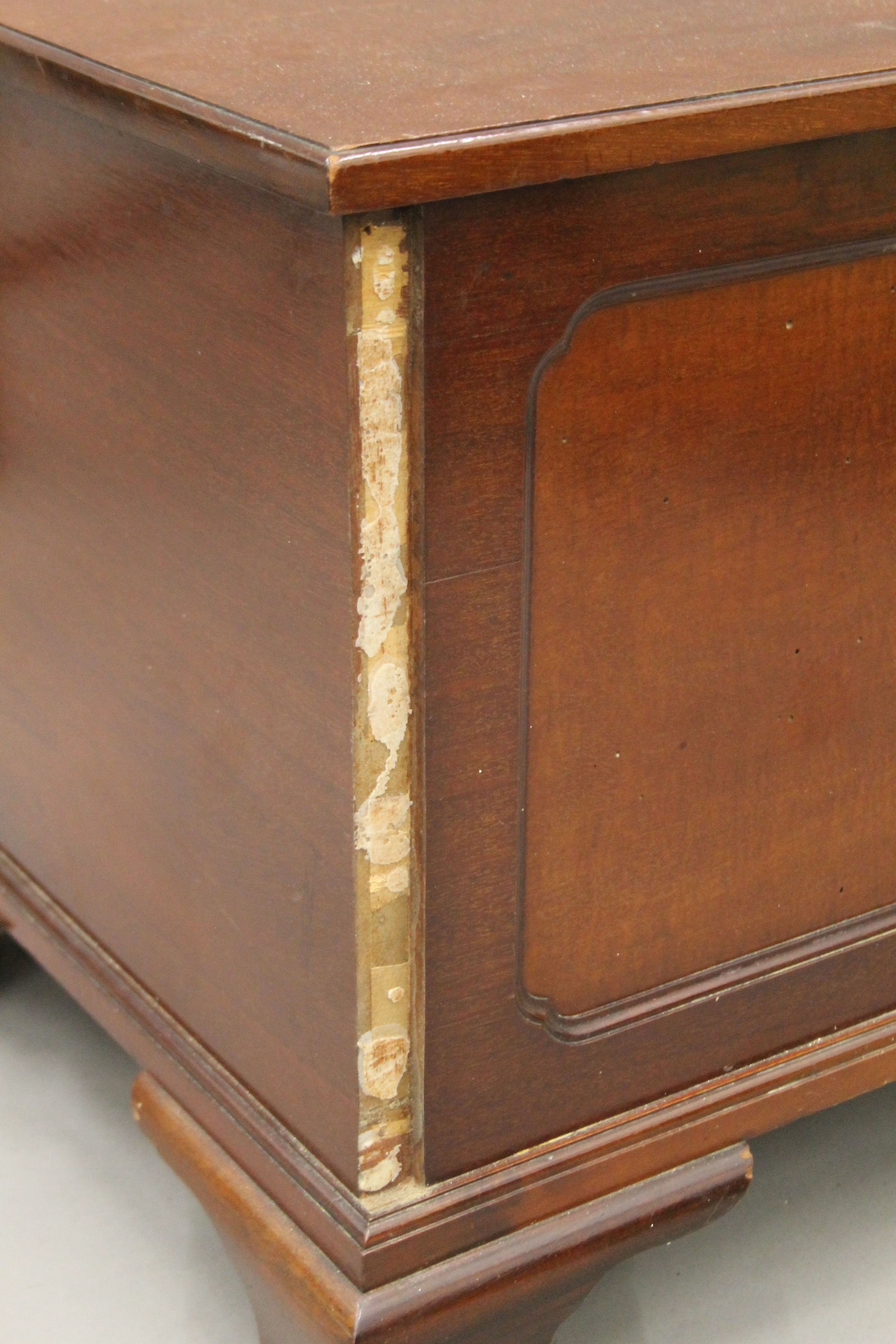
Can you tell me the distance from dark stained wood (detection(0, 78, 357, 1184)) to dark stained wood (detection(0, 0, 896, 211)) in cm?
6

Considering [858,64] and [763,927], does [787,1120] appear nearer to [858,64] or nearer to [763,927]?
[763,927]

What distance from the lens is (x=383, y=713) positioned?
3.39 ft

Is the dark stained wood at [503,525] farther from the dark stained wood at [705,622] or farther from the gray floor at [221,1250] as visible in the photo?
the gray floor at [221,1250]

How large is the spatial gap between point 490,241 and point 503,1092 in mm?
564

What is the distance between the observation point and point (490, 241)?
0.94 m

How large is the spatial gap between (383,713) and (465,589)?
9cm

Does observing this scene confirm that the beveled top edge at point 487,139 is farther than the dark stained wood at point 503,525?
No

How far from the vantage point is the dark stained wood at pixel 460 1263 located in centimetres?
117

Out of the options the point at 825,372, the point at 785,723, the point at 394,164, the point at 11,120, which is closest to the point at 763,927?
the point at 785,723

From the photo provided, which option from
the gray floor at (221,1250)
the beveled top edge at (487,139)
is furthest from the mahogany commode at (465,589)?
the gray floor at (221,1250)

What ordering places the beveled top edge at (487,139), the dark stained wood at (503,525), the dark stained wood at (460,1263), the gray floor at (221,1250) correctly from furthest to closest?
the gray floor at (221,1250) → the dark stained wood at (460,1263) → the dark stained wood at (503,525) → the beveled top edge at (487,139)

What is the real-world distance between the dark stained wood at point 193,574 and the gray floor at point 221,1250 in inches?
9.7

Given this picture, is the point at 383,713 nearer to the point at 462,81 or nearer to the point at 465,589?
the point at 465,589

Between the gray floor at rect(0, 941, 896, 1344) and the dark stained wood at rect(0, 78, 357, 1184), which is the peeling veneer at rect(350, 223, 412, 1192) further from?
the gray floor at rect(0, 941, 896, 1344)
